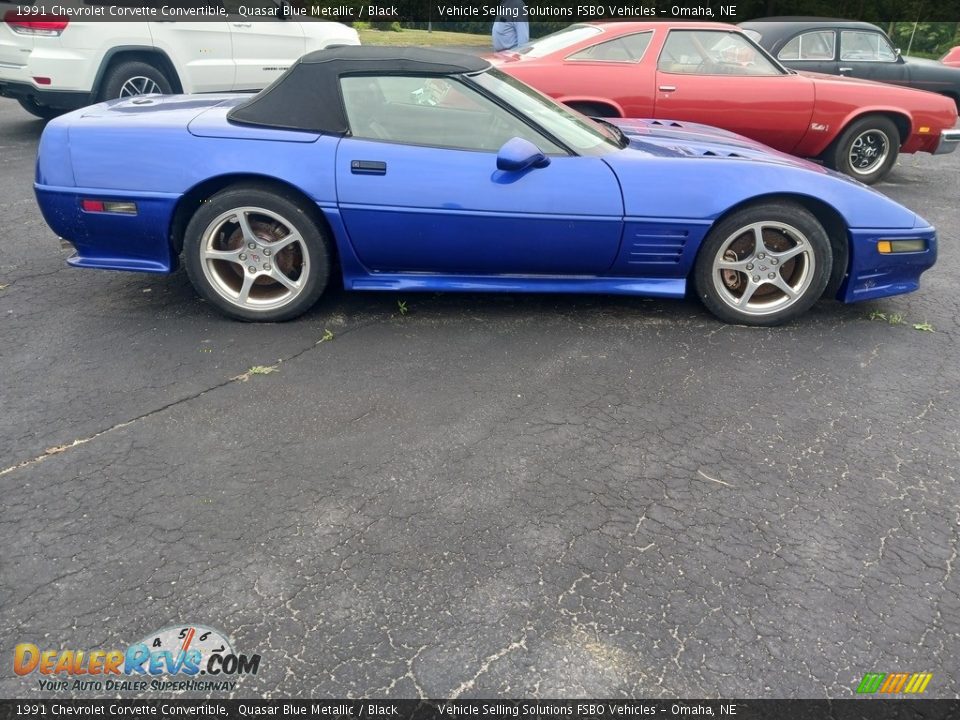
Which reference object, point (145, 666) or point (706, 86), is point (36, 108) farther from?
point (145, 666)

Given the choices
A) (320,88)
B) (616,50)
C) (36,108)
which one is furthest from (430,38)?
(320,88)

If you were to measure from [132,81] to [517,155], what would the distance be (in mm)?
5458

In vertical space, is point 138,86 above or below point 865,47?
below

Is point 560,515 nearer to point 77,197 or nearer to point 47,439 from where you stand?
point 47,439

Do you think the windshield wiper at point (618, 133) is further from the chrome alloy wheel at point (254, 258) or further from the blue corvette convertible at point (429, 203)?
the chrome alloy wheel at point (254, 258)

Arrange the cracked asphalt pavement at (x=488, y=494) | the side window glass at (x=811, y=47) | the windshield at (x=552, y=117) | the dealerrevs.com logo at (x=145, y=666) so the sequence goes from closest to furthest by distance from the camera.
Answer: the dealerrevs.com logo at (x=145, y=666)
the cracked asphalt pavement at (x=488, y=494)
the windshield at (x=552, y=117)
the side window glass at (x=811, y=47)

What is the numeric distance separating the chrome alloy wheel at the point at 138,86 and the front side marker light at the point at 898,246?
260 inches

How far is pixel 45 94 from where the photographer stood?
6.87m

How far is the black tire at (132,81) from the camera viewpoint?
705 cm

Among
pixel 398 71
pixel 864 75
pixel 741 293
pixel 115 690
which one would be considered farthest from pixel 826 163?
pixel 115 690

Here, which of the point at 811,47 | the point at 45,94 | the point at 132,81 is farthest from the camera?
the point at 811,47

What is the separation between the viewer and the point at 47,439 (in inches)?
111
